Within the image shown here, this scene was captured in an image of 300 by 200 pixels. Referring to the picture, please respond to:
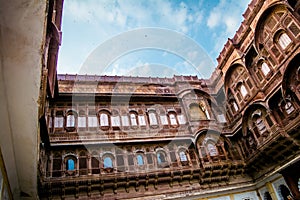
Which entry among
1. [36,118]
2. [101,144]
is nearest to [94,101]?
[101,144]

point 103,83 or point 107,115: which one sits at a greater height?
point 103,83

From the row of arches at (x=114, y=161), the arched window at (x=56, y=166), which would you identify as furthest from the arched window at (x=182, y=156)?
the arched window at (x=56, y=166)

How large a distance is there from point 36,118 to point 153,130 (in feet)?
36.4

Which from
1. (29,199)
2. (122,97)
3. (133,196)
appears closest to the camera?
(29,199)

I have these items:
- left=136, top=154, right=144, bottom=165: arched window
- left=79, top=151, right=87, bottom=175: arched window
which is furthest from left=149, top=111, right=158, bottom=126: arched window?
left=79, top=151, right=87, bottom=175: arched window

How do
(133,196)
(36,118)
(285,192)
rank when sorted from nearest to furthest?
(36,118) < (133,196) < (285,192)

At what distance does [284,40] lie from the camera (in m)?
14.6

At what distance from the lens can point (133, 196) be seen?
14203mm

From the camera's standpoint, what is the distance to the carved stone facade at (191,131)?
45.6 feet

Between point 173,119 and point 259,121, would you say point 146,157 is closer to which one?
point 173,119

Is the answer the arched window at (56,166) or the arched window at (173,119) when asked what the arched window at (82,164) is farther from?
the arched window at (173,119)

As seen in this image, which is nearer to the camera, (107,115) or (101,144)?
(101,144)

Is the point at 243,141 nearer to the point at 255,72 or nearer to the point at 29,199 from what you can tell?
the point at 255,72

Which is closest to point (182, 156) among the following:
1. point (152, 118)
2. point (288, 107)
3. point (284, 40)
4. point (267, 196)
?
point (152, 118)
